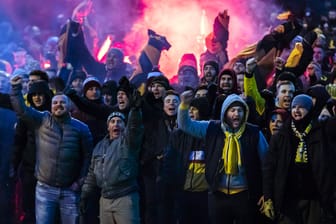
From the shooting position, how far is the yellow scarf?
7.44m

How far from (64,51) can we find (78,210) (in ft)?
18.0

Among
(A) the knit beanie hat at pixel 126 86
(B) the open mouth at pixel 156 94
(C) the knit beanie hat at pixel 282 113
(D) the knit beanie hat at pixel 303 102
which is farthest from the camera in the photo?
(B) the open mouth at pixel 156 94

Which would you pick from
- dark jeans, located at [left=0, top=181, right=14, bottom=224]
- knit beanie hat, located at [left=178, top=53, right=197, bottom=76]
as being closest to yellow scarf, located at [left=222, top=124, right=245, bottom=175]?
dark jeans, located at [left=0, top=181, right=14, bottom=224]

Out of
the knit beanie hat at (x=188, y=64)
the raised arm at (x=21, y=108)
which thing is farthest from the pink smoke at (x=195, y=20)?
the raised arm at (x=21, y=108)

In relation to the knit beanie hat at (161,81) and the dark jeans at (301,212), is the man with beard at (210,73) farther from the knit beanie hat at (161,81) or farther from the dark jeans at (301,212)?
the dark jeans at (301,212)

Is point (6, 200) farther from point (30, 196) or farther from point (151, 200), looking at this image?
point (151, 200)

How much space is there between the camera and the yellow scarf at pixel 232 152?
7441 mm

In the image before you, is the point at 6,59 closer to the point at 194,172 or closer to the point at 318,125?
the point at 194,172

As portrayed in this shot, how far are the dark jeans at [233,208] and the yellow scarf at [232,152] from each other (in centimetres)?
24

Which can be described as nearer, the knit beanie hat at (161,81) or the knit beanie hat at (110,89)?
the knit beanie hat at (161,81)

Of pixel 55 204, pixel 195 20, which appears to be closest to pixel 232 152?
pixel 55 204

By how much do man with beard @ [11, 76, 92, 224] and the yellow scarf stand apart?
59.8 inches

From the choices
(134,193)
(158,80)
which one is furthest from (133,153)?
(158,80)

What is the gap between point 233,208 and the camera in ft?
24.4
